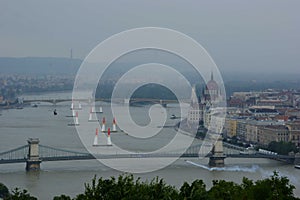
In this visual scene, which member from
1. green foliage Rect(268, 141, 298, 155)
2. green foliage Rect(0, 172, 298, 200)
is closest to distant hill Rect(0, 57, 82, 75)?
green foliage Rect(268, 141, 298, 155)

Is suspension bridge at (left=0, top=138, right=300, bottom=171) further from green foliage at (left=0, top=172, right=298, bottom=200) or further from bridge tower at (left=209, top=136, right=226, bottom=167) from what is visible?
green foliage at (left=0, top=172, right=298, bottom=200)

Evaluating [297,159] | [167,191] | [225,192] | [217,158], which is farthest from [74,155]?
[167,191]

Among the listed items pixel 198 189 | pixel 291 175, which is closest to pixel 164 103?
pixel 291 175

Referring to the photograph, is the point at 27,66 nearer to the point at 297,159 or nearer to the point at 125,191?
the point at 297,159

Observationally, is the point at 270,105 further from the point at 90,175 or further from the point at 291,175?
the point at 90,175

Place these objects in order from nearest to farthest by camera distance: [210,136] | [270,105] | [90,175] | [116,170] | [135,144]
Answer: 1. [90,175]
2. [116,170]
3. [135,144]
4. [210,136]
5. [270,105]

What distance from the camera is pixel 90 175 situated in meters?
5.78

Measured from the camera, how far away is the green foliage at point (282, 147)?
324 inches

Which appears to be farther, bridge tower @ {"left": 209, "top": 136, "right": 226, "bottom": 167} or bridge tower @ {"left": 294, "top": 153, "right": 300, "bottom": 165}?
bridge tower @ {"left": 294, "top": 153, "right": 300, "bottom": 165}

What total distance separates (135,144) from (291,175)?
2357 millimetres

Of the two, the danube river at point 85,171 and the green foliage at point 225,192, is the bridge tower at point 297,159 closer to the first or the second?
the danube river at point 85,171

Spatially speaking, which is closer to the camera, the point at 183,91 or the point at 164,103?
the point at 183,91

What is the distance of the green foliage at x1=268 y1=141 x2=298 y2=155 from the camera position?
8.23m

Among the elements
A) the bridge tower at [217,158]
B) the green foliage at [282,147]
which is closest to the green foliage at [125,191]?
the bridge tower at [217,158]
